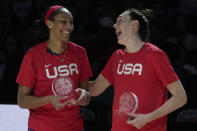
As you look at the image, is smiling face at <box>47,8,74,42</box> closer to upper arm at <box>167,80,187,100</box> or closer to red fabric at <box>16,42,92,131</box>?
red fabric at <box>16,42,92,131</box>

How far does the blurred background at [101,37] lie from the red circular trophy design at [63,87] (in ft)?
4.99

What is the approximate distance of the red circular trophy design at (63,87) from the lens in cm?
266

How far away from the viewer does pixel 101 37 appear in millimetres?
5289

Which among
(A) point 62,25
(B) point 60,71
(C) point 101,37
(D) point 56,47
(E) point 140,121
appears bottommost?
(C) point 101,37

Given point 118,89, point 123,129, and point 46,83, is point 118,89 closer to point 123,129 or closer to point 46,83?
point 123,129

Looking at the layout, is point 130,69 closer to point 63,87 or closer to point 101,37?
point 63,87

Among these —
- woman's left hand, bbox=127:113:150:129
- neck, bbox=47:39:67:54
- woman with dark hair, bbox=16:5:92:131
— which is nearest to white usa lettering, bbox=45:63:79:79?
woman with dark hair, bbox=16:5:92:131

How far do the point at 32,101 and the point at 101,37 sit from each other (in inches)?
110

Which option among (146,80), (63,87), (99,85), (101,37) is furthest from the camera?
(101,37)

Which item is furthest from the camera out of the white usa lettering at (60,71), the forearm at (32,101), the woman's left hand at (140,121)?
the white usa lettering at (60,71)

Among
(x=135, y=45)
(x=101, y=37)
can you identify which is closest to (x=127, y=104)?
(x=135, y=45)

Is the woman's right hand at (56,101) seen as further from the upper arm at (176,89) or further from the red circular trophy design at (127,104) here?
the upper arm at (176,89)

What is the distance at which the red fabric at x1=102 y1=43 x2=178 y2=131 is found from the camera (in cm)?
240

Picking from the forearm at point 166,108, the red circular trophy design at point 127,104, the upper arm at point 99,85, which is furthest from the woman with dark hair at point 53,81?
the forearm at point 166,108
